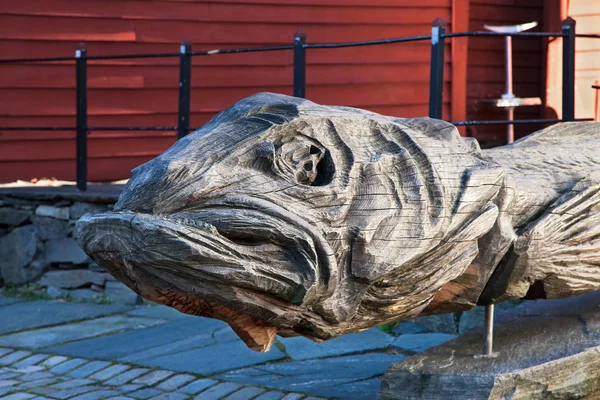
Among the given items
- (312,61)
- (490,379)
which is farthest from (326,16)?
(490,379)

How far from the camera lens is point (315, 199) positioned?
7.33 ft

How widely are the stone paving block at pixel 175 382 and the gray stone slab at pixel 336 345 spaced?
56 centimetres

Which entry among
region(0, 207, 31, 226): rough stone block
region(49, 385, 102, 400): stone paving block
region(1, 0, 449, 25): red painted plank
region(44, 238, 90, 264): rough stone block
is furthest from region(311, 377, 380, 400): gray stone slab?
region(1, 0, 449, 25): red painted plank

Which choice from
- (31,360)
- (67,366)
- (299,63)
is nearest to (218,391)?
(67,366)

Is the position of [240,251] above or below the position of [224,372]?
above

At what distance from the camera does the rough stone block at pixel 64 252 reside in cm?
580

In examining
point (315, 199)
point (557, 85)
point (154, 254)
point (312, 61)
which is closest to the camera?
point (154, 254)

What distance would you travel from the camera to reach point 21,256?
19.6 ft

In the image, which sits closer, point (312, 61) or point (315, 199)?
point (315, 199)

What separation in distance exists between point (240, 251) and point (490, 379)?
3.05 feet

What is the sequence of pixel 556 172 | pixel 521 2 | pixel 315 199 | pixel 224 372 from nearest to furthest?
pixel 315 199 → pixel 556 172 → pixel 224 372 → pixel 521 2

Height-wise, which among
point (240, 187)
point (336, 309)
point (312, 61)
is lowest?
point (336, 309)

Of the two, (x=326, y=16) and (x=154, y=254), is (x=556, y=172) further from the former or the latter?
(x=326, y=16)

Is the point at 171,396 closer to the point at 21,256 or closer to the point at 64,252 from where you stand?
the point at 64,252
